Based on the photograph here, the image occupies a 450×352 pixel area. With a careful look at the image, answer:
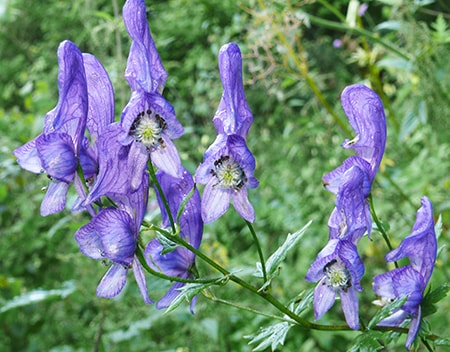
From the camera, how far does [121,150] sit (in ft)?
2.43

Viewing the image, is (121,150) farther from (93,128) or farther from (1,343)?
(1,343)

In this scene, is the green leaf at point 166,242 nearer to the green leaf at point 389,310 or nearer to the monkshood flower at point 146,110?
the monkshood flower at point 146,110

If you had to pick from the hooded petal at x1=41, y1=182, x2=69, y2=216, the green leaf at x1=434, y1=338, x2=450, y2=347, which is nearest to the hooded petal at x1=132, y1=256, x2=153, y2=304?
the hooded petal at x1=41, y1=182, x2=69, y2=216

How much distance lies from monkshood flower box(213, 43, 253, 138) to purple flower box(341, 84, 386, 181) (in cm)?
13

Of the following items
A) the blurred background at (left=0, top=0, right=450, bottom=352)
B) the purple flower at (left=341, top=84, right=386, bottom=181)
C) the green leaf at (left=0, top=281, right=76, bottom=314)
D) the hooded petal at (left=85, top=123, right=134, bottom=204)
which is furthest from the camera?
the blurred background at (left=0, top=0, right=450, bottom=352)

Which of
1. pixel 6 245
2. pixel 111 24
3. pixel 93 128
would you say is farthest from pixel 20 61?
pixel 93 128

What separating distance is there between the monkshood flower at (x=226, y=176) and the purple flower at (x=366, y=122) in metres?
0.14

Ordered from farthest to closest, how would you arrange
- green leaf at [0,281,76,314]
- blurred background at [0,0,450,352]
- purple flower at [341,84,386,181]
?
blurred background at [0,0,450,352]
green leaf at [0,281,76,314]
purple flower at [341,84,386,181]

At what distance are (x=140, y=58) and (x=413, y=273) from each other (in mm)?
397

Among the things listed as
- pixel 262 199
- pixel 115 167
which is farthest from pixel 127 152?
pixel 262 199

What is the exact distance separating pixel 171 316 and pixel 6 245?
2.00 feet

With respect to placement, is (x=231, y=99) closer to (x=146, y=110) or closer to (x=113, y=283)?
(x=146, y=110)

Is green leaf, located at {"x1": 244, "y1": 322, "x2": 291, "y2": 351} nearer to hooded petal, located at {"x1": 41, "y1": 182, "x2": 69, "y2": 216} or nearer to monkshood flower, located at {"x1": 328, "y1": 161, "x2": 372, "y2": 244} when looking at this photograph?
monkshood flower, located at {"x1": 328, "y1": 161, "x2": 372, "y2": 244}

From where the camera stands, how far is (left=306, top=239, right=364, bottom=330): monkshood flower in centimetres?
76
